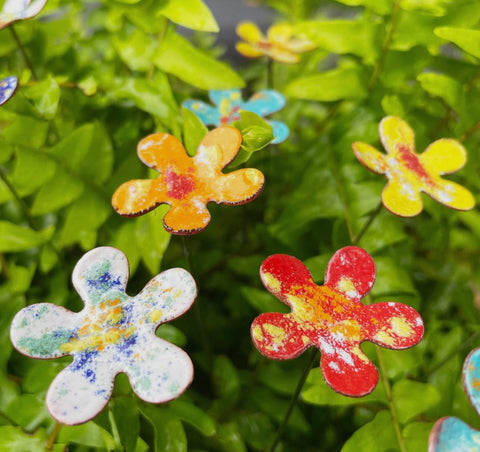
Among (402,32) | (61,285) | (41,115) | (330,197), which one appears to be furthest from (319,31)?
(61,285)

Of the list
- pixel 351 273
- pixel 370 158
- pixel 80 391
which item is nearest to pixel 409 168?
pixel 370 158

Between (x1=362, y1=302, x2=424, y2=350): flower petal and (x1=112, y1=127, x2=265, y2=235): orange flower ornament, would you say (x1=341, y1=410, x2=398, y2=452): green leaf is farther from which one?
(x1=112, y1=127, x2=265, y2=235): orange flower ornament

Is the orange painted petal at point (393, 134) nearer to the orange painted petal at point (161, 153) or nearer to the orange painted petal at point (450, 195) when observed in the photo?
the orange painted petal at point (450, 195)

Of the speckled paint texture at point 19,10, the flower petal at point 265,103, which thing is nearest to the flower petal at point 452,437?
the flower petal at point 265,103

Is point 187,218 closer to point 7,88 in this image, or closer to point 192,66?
point 7,88

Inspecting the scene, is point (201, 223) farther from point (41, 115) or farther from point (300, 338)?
point (41, 115)
